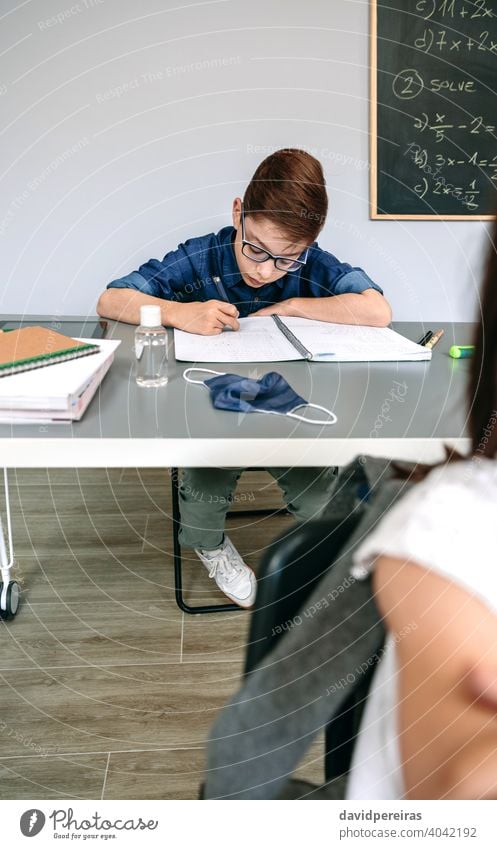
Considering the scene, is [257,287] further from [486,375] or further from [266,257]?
[486,375]

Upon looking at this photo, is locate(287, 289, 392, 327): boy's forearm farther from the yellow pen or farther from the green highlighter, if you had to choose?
the green highlighter

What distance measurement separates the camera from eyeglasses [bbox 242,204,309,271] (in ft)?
5.00

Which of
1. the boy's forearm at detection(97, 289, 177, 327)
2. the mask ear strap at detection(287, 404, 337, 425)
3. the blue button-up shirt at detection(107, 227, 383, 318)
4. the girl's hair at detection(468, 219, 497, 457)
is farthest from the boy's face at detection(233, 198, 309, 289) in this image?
the girl's hair at detection(468, 219, 497, 457)

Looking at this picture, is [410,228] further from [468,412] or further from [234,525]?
[468,412]

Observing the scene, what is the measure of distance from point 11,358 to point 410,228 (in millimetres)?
1697

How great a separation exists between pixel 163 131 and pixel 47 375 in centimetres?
154

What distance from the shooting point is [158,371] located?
114cm

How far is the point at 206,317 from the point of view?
1385 millimetres

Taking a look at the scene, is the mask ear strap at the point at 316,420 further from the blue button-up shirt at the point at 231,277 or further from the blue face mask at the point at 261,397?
the blue button-up shirt at the point at 231,277

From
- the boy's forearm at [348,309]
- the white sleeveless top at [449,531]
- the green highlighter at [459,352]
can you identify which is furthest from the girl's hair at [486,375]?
the boy's forearm at [348,309]

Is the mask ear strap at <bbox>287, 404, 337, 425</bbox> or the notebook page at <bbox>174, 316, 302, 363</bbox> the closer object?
the mask ear strap at <bbox>287, 404, 337, 425</bbox>

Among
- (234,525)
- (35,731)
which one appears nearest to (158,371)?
→ (35,731)

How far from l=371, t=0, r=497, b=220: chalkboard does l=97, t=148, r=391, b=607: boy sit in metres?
0.69

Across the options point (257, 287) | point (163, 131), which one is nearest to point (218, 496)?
point (257, 287)
